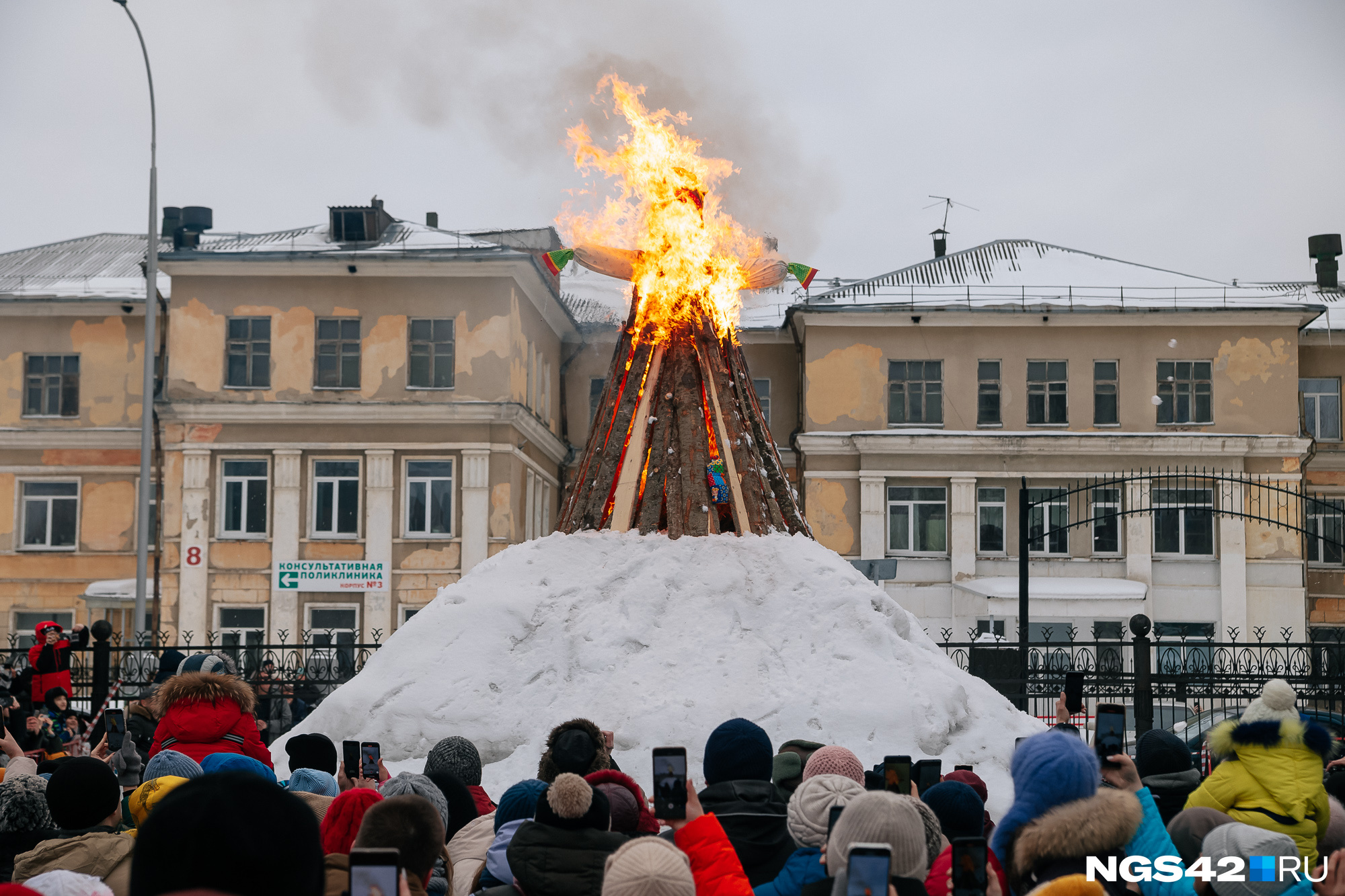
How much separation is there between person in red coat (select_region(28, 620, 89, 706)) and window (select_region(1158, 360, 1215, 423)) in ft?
87.4

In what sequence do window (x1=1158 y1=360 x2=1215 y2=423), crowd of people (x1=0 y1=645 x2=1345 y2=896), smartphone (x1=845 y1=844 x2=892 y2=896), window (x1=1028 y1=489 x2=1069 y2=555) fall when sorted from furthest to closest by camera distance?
window (x1=1158 y1=360 x2=1215 y2=423)
window (x1=1028 y1=489 x2=1069 y2=555)
smartphone (x1=845 y1=844 x2=892 y2=896)
crowd of people (x1=0 y1=645 x2=1345 y2=896)

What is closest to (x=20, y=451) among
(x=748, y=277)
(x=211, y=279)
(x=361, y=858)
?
(x=211, y=279)

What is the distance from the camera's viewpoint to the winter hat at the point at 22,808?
4469 mm

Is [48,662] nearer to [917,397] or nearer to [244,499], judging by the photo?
[244,499]

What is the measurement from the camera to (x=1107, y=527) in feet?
104

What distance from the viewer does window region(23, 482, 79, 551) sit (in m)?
31.2

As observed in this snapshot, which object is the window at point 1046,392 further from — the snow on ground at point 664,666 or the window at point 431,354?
the snow on ground at point 664,666

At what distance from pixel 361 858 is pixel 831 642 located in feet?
29.1

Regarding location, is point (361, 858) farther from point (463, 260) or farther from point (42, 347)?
point (42, 347)

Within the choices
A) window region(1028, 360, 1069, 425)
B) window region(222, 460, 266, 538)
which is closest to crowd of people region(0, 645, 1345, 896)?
window region(222, 460, 266, 538)

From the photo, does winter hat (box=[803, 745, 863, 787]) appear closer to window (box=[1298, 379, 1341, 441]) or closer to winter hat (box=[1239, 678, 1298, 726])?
winter hat (box=[1239, 678, 1298, 726])

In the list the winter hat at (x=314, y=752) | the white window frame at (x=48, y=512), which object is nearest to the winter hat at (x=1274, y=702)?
the winter hat at (x=314, y=752)

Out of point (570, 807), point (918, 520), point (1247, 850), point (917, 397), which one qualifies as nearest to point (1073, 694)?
point (1247, 850)

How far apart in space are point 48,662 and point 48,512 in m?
20.4
